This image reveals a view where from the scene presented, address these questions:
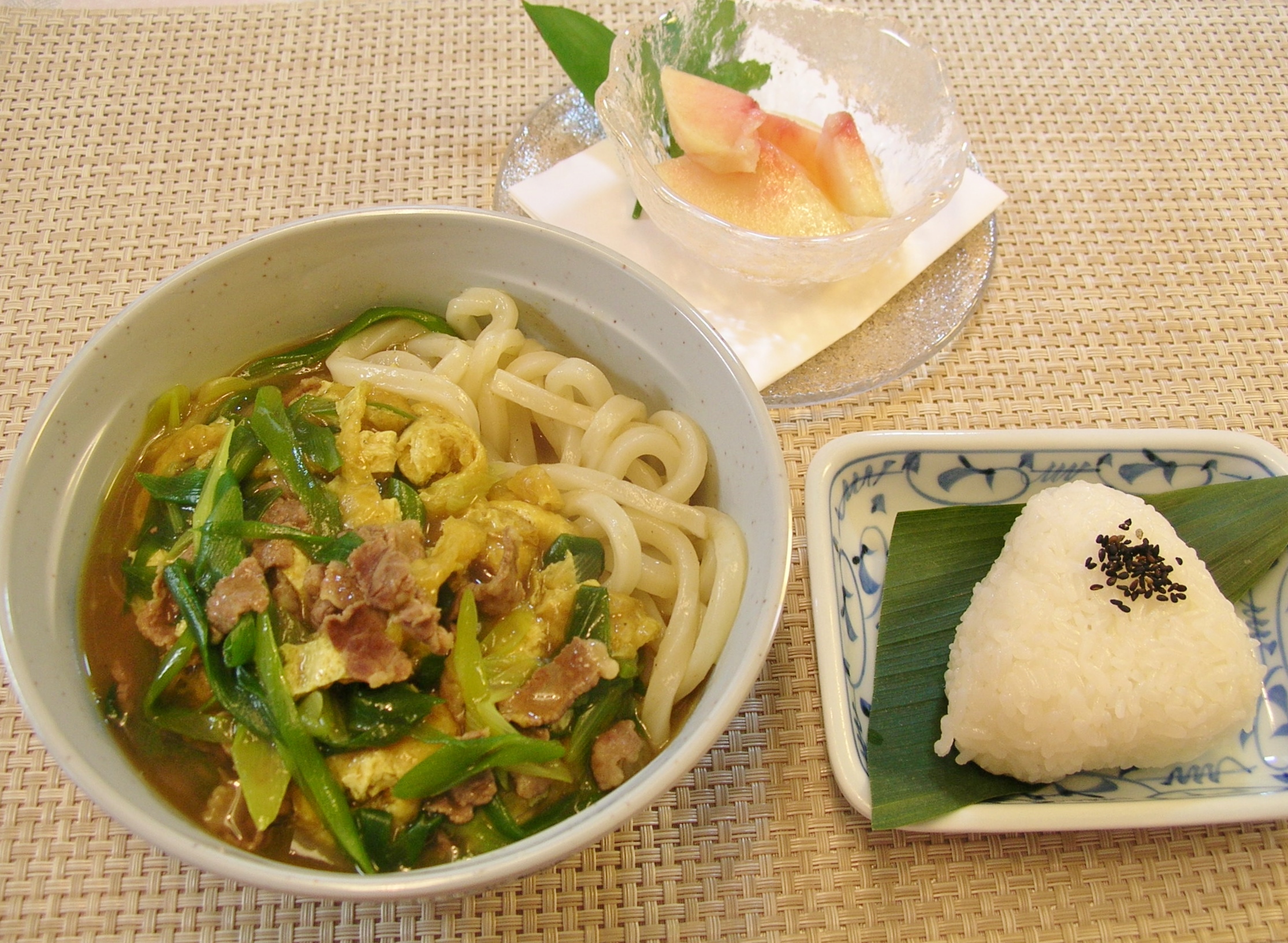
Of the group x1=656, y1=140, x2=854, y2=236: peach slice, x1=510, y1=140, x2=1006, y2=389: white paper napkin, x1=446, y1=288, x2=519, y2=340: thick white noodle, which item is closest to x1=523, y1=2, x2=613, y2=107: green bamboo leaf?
x1=510, y1=140, x2=1006, y2=389: white paper napkin

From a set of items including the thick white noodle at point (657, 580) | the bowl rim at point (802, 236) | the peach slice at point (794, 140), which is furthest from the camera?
the peach slice at point (794, 140)

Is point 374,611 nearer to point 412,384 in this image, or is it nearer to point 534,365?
point 412,384

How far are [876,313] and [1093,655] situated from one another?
0.96 meters

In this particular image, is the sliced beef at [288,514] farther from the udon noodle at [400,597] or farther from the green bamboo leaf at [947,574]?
the green bamboo leaf at [947,574]

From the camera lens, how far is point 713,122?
2047 millimetres

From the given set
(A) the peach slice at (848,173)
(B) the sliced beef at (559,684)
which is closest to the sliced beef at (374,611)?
(B) the sliced beef at (559,684)

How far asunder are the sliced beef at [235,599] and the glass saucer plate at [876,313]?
1.18 m

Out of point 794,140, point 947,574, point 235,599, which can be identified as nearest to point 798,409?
point 947,574

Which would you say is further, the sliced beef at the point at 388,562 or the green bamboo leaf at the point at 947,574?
the green bamboo leaf at the point at 947,574

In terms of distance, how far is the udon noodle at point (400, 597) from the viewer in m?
1.19

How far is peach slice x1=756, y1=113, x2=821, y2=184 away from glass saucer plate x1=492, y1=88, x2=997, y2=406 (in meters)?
0.41

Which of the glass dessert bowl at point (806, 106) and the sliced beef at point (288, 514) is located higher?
the glass dessert bowl at point (806, 106)

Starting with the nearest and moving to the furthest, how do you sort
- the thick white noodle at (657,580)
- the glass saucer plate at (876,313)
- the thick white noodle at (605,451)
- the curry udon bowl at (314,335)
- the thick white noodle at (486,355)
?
the curry udon bowl at (314,335)
the thick white noodle at (605,451)
the thick white noodle at (657,580)
the thick white noodle at (486,355)
the glass saucer plate at (876,313)

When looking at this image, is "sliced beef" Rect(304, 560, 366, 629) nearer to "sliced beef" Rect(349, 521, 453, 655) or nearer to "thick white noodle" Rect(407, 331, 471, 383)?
"sliced beef" Rect(349, 521, 453, 655)
